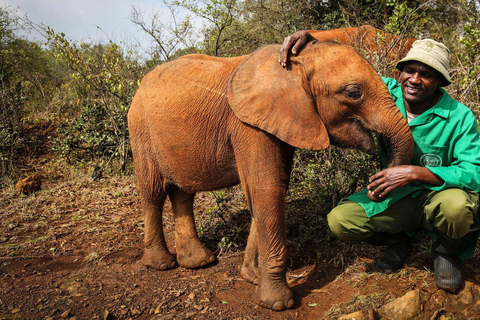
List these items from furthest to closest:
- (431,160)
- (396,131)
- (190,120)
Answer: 1. (190,120)
2. (431,160)
3. (396,131)

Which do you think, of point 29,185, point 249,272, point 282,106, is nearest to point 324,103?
point 282,106

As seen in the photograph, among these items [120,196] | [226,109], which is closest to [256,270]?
[226,109]

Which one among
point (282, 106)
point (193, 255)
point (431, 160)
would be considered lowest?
point (193, 255)

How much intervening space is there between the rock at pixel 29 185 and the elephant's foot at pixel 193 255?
411 cm

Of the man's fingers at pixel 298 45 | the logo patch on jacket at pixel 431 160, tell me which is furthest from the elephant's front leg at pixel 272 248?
the logo patch on jacket at pixel 431 160

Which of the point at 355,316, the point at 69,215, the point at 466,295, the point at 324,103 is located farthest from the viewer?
the point at 69,215

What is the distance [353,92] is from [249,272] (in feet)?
6.98

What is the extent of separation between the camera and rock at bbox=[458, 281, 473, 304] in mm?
3305

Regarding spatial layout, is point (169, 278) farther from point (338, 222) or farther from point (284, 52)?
point (284, 52)

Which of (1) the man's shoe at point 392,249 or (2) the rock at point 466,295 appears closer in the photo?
(2) the rock at point 466,295

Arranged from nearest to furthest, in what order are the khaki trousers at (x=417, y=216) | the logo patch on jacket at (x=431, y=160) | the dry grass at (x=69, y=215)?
the khaki trousers at (x=417, y=216)
the logo patch on jacket at (x=431, y=160)
the dry grass at (x=69, y=215)

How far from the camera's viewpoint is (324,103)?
3.22 meters

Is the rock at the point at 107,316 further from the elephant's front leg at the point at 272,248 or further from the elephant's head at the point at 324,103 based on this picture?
the elephant's head at the point at 324,103

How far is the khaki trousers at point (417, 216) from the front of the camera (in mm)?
3125
